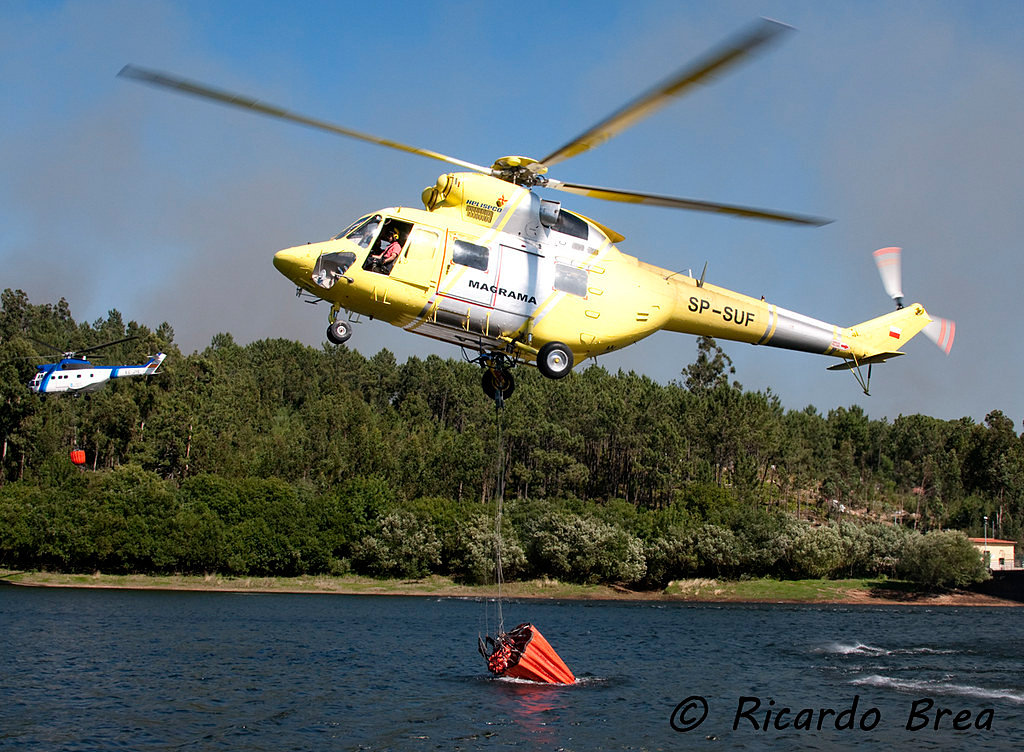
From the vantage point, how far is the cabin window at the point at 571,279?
2088 centimetres

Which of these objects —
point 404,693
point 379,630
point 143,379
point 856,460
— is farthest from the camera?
point 856,460

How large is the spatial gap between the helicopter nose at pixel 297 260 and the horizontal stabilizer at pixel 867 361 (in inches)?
554

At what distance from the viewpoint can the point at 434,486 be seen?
321 feet

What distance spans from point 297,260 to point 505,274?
418cm

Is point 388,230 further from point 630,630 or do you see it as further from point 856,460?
point 856,460

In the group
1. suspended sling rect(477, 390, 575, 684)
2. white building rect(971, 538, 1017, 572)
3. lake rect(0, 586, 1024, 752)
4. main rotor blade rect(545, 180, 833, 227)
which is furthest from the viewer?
white building rect(971, 538, 1017, 572)

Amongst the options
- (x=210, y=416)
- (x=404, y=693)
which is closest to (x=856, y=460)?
(x=210, y=416)

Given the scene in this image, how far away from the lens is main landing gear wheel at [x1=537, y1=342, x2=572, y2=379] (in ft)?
67.5

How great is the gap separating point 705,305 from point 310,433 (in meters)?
81.3

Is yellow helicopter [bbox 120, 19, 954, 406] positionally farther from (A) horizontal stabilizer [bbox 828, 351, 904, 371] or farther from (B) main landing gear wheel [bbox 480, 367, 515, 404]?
(A) horizontal stabilizer [bbox 828, 351, 904, 371]

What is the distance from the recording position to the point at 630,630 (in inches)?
2320

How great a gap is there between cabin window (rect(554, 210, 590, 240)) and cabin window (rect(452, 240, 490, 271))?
1839 millimetres
